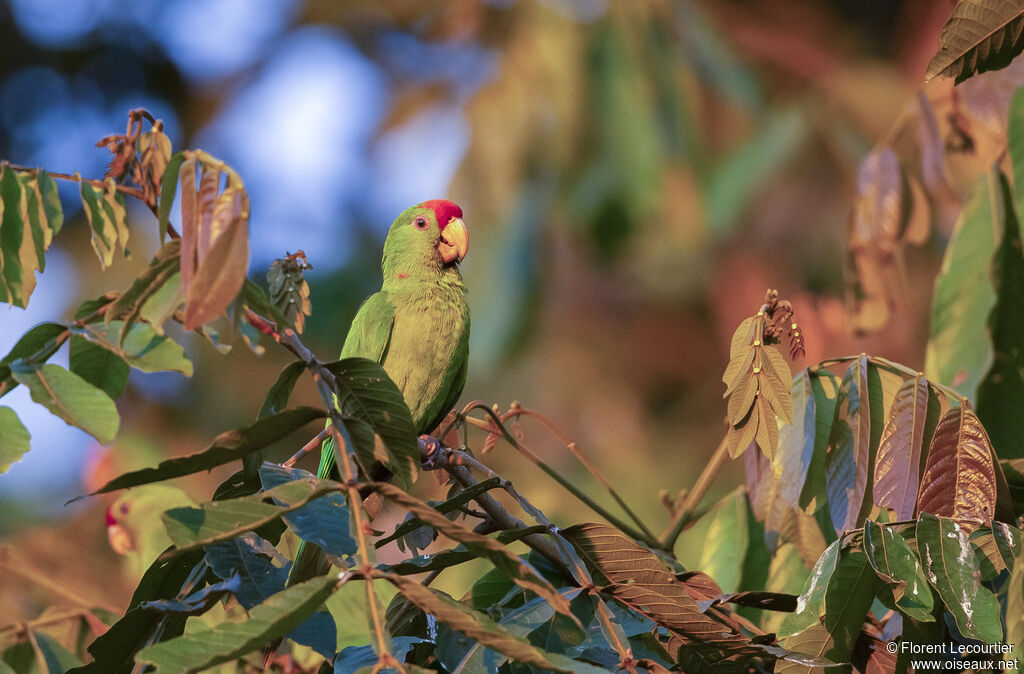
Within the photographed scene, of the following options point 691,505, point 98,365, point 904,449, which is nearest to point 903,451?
point 904,449

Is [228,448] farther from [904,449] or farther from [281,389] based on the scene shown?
[904,449]

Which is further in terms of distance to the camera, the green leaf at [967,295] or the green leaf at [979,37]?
the green leaf at [967,295]

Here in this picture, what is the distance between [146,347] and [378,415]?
1.13 ft

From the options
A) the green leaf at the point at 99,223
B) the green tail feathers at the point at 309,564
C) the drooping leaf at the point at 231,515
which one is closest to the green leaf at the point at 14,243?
the green leaf at the point at 99,223

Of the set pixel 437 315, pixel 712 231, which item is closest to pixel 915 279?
pixel 712 231

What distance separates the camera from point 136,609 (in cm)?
124

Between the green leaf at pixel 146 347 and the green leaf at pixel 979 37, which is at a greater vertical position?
the green leaf at pixel 979 37

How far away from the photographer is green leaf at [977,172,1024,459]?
1772 mm

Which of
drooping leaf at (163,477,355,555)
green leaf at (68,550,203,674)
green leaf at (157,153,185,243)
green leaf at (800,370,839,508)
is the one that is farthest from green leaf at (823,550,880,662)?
green leaf at (157,153,185,243)

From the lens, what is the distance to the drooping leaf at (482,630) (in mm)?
883

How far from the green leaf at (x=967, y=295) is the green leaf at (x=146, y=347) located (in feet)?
4.96

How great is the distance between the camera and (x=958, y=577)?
1172mm

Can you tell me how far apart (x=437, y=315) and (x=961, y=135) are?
148 cm

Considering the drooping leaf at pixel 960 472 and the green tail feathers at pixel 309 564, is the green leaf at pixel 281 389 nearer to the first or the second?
the green tail feathers at pixel 309 564
